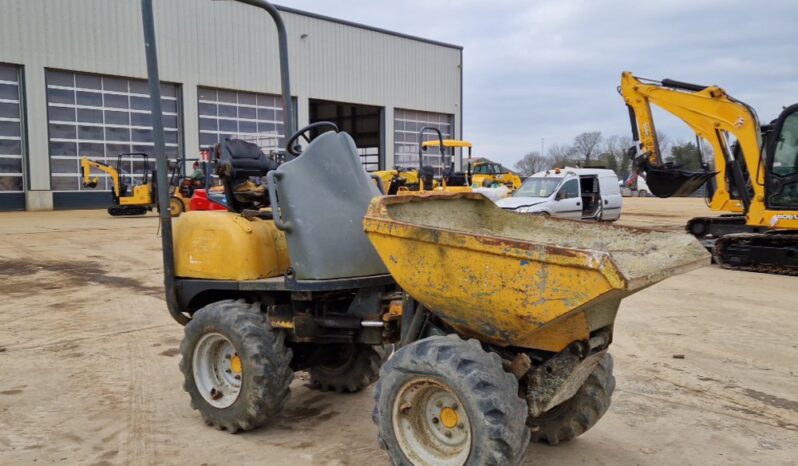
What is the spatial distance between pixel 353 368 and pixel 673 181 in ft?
32.9

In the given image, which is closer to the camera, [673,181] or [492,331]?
[492,331]

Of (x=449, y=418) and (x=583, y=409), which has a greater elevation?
(x=449, y=418)

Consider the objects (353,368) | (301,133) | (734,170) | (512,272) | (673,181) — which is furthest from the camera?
(673,181)

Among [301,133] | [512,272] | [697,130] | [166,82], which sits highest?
[166,82]

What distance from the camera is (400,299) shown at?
3758 millimetres

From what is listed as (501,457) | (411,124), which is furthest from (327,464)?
(411,124)

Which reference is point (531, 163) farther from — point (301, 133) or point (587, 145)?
point (301, 133)

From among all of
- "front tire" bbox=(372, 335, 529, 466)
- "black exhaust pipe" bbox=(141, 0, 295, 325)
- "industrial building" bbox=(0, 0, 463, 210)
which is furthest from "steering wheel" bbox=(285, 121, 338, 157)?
"industrial building" bbox=(0, 0, 463, 210)

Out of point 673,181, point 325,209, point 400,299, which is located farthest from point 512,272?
point 673,181

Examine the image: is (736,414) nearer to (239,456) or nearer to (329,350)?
(329,350)

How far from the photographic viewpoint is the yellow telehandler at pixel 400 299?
2.81 metres

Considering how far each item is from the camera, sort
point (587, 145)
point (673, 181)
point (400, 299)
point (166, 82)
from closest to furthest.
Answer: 1. point (400, 299)
2. point (673, 181)
3. point (166, 82)
4. point (587, 145)

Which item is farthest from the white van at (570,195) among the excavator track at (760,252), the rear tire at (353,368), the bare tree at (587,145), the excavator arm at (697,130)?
the bare tree at (587,145)

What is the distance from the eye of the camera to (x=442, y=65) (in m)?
35.4
